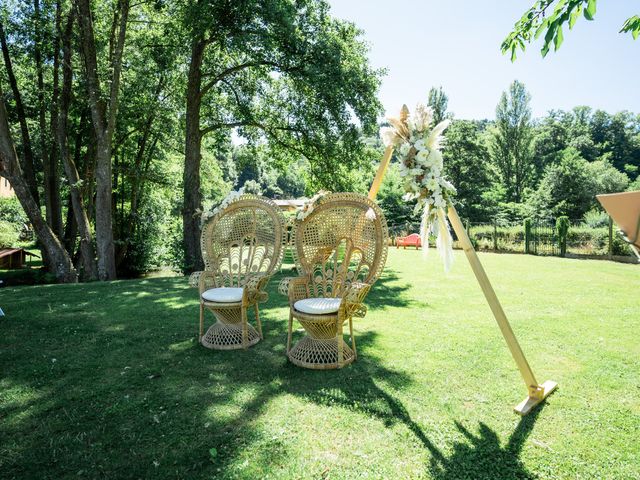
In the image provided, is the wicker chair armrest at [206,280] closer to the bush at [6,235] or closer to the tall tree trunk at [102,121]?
the tall tree trunk at [102,121]

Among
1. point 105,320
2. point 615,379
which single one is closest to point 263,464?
point 615,379

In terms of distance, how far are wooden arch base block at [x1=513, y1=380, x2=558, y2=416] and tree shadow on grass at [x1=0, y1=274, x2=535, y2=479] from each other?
0.10 metres

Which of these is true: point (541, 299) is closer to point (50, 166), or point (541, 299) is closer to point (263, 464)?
point (263, 464)

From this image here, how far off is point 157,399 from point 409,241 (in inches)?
711

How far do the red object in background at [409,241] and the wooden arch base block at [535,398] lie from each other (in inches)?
647

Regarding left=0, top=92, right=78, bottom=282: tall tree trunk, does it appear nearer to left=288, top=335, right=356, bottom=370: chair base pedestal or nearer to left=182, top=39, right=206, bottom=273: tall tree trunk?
left=182, top=39, right=206, bottom=273: tall tree trunk

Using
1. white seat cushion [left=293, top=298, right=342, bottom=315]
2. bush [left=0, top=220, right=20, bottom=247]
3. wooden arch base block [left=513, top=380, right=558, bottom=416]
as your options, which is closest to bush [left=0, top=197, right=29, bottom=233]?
bush [left=0, top=220, right=20, bottom=247]

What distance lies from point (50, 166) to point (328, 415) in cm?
1366

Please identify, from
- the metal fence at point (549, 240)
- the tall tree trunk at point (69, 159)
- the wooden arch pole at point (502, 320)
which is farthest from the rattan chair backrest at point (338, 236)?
the metal fence at point (549, 240)

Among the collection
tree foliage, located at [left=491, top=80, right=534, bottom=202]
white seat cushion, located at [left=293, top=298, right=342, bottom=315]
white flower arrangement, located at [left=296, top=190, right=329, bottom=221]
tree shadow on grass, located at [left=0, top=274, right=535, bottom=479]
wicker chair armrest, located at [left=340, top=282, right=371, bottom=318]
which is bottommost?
tree shadow on grass, located at [left=0, top=274, right=535, bottom=479]

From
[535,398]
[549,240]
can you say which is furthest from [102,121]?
[549,240]

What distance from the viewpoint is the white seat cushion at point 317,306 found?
3785mm

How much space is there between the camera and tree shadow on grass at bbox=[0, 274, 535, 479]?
236 centimetres

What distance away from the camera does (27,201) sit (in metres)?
9.34
